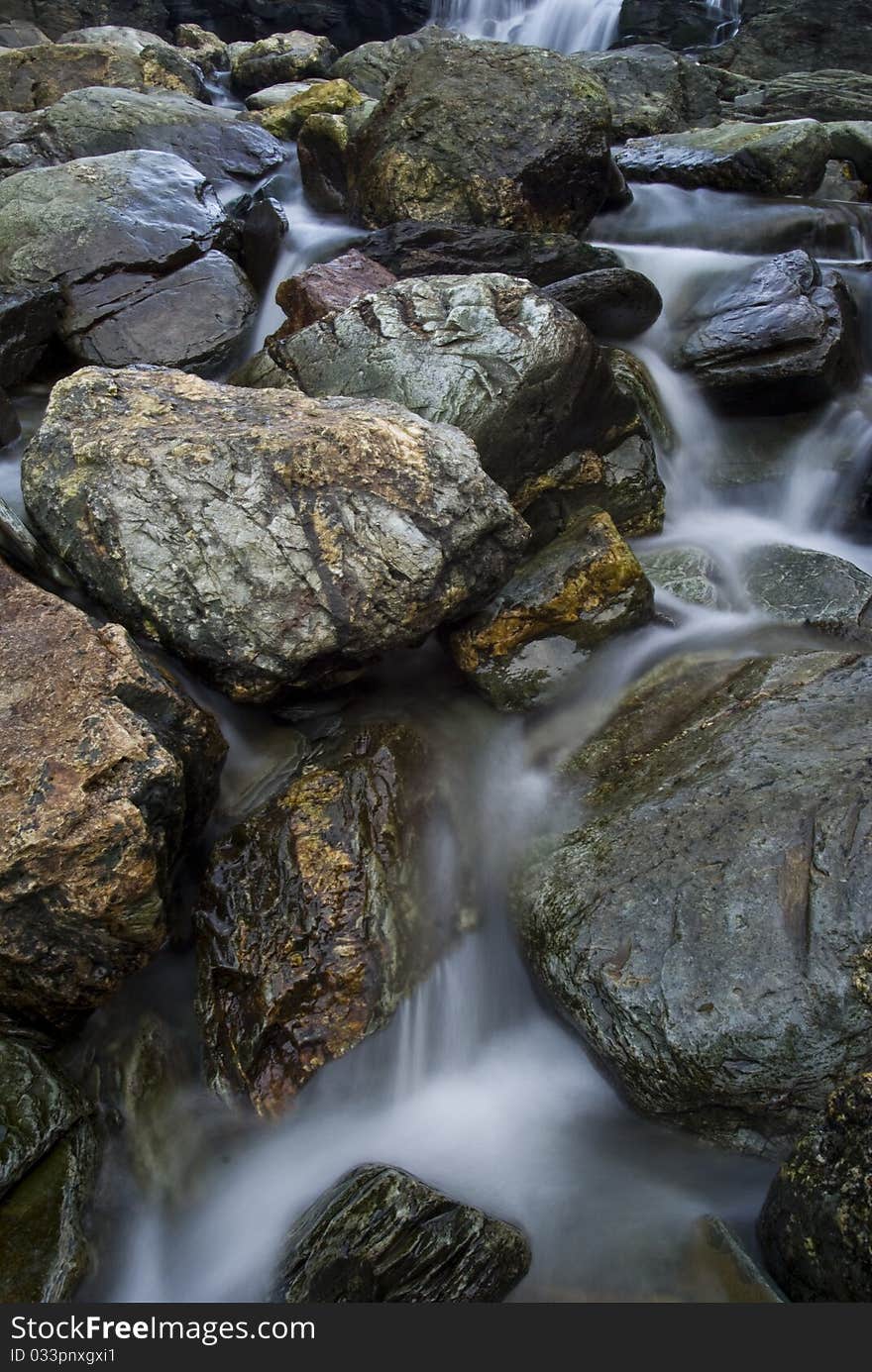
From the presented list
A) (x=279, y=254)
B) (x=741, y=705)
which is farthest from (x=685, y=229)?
(x=741, y=705)

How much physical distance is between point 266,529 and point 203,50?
19.8 metres

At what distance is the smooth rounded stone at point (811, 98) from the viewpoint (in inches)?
542

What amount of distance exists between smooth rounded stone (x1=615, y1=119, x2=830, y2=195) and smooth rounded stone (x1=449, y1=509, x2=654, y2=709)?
691 cm

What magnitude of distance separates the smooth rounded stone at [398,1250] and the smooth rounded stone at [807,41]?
70.7ft

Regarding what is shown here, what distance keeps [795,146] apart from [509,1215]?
10.6 meters

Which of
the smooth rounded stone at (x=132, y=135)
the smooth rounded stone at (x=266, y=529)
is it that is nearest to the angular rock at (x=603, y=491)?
the smooth rounded stone at (x=266, y=529)

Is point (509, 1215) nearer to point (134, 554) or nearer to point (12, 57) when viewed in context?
point (134, 554)

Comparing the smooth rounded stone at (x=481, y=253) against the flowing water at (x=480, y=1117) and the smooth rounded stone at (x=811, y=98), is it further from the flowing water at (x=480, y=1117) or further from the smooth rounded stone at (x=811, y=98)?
the smooth rounded stone at (x=811, y=98)

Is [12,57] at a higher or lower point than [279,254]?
higher

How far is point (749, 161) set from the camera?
9.59 m

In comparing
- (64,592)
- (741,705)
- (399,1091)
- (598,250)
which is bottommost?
(399,1091)

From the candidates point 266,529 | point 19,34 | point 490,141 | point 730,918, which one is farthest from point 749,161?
point 19,34

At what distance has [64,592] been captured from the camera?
436 cm

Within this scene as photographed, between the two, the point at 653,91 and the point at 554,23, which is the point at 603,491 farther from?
the point at 554,23
